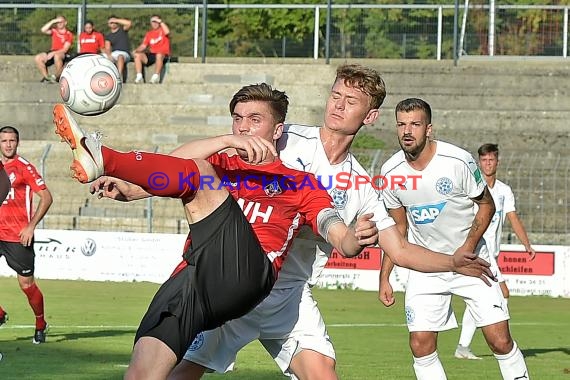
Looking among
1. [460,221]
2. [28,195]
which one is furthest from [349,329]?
[460,221]

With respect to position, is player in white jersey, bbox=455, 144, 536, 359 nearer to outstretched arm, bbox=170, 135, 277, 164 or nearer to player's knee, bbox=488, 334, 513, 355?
player's knee, bbox=488, 334, 513, 355

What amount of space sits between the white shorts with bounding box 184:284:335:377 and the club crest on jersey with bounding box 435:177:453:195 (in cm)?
237

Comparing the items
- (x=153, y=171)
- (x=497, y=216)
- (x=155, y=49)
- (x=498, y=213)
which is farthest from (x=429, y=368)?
(x=155, y=49)

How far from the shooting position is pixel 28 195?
14.3m

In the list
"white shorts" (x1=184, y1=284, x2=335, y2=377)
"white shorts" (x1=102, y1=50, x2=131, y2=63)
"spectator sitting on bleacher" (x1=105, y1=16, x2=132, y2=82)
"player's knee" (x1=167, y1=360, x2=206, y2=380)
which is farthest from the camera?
"spectator sitting on bleacher" (x1=105, y1=16, x2=132, y2=82)

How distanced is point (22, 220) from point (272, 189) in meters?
7.79

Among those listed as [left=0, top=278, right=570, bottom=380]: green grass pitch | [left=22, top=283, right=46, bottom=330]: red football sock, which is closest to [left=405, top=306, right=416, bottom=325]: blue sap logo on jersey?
[left=0, top=278, right=570, bottom=380]: green grass pitch

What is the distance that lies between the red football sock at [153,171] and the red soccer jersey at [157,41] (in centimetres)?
2384

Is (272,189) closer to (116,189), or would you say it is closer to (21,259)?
(116,189)

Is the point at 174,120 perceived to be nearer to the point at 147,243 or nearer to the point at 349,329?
the point at 147,243

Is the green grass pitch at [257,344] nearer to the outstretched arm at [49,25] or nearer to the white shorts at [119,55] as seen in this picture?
the white shorts at [119,55]

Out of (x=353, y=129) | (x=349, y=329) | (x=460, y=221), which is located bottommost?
(x=349, y=329)

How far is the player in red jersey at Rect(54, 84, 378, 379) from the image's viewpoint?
5488 millimetres

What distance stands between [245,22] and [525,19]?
13007 millimetres
